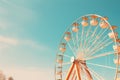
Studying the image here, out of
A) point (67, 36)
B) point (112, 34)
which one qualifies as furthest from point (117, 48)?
point (67, 36)

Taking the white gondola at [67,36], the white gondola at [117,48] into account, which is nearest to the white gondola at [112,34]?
the white gondola at [117,48]

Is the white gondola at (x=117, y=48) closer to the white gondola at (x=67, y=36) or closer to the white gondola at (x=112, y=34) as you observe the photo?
the white gondola at (x=112, y=34)

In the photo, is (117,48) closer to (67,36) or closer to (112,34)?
(112,34)

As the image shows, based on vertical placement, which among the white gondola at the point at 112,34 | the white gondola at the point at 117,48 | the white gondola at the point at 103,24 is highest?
the white gondola at the point at 103,24

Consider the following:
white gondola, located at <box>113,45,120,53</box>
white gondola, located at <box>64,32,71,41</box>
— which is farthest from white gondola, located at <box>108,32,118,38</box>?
Answer: white gondola, located at <box>64,32,71,41</box>

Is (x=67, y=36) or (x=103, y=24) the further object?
(x=67, y=36)

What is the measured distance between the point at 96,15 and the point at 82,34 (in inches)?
111

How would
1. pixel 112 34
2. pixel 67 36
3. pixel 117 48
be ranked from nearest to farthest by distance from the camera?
pixel 117 48, pixel 112 34, pixel 67 36

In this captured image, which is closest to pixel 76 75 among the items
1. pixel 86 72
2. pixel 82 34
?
pixel 86 72

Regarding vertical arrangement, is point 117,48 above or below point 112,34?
below

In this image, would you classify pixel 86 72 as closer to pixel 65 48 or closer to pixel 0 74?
pixel 65 48

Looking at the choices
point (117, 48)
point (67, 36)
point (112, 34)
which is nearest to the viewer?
point (117, 48)

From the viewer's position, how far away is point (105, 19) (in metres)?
19.2

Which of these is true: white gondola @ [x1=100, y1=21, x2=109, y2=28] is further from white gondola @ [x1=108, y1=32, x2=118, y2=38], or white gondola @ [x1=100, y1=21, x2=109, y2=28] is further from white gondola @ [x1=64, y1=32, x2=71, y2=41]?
white gondola @ [x1=64, y1=32, x2=71, y2=41]
